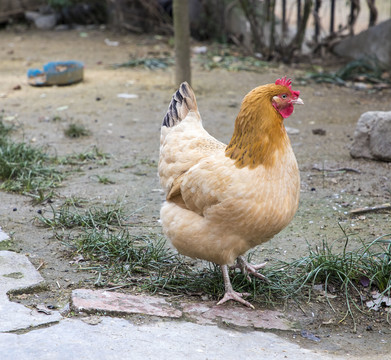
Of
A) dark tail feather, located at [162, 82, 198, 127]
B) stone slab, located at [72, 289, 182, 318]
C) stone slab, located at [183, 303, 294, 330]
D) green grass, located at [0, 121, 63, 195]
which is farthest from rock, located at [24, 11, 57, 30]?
stone slab, located at [183, 303, 294, 330]

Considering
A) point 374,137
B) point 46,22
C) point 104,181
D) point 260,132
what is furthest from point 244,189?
point 46,22

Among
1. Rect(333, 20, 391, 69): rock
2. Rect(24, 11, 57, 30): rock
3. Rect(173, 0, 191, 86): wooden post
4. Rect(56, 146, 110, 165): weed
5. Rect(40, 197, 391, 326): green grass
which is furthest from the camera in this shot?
Rect(24, 11, 57, 30): rock

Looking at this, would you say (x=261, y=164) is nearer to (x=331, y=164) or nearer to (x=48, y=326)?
(x=48, y=326)

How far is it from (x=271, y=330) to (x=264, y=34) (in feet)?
25.4

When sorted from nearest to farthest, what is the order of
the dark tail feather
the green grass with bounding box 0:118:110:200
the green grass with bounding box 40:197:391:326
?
1. the green grass with bounding box 40:197:391:326
2. the dark tail feather
3. the green grass with bounding box 0:118:110:200

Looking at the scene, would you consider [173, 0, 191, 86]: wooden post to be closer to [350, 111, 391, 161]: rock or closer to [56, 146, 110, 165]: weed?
[56, 146, 110, 165]: weed

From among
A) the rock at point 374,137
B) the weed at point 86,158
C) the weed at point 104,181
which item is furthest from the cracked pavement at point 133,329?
the rock at point 374,137

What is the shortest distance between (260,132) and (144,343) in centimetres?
121

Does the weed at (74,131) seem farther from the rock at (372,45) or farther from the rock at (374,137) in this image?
the rock at (372,45)

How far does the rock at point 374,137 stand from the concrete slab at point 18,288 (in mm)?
3322

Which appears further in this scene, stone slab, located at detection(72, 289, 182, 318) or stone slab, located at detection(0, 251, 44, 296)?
stone slab, located at detection(0, 251, 44, 296)

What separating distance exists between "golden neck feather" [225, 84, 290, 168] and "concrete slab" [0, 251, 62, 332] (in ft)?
4.06

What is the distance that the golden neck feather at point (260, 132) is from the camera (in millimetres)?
Result: 2975

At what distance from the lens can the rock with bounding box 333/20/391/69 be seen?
8773 mm
